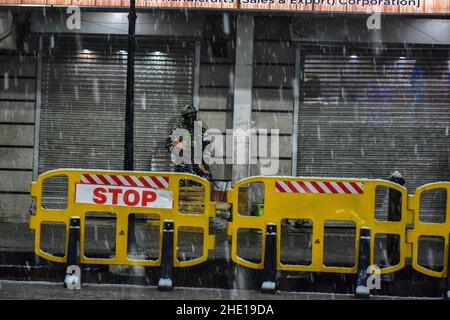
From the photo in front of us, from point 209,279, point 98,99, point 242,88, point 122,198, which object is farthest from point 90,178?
point 98,99

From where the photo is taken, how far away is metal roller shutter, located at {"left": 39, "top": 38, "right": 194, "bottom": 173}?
16016 millimetres

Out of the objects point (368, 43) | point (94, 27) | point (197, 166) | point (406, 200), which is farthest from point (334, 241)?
point (94, 27)

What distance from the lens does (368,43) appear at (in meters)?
15.6

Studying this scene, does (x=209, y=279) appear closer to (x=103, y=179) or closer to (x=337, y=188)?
(x=103, y=179)

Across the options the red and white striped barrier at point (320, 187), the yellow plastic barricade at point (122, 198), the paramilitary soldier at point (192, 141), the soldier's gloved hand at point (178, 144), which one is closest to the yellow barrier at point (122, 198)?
the yellow plastic barricade at point (122, 198)

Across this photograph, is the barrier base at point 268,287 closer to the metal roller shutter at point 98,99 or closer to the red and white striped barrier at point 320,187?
the red and white striped barrier at point 320,187

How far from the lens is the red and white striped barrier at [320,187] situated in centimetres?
942

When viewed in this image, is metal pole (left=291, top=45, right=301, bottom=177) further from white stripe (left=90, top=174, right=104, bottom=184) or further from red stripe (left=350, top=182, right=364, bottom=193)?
white stripe (left=90, top=174, right=104, bottom=184)

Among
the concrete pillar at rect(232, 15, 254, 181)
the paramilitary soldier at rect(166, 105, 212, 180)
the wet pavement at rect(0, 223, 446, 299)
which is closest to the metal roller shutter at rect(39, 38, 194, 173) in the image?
the paramilitary soldier at rect(166, 105, 212, 180)

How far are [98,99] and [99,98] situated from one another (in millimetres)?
28

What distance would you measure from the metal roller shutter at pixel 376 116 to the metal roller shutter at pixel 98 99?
9.03 ft

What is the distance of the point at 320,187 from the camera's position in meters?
9.43

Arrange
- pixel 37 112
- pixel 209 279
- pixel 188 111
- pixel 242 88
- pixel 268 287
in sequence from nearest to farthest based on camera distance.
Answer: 1. pixel 268 287
2. pixel 209 279
3. pixel 188 111
4. pixel 242 88
5. pixel 37 112

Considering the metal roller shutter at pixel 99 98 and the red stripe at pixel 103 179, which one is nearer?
the red stripe at pixel 103 179
